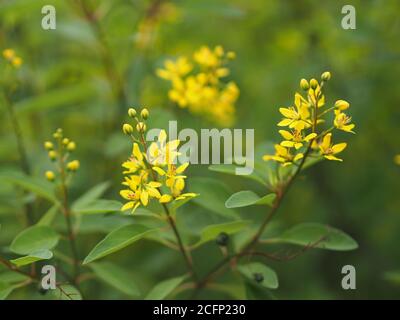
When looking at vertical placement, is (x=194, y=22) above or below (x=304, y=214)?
above

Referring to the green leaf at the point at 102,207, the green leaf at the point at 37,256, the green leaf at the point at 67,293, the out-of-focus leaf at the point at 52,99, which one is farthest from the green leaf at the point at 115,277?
the out-of-focus leaf at the point at 52,99

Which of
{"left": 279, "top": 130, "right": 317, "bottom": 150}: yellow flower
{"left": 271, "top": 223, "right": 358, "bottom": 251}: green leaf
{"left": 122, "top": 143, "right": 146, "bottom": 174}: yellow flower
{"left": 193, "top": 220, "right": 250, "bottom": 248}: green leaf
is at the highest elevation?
{"left": 279, "top": 130, "right": 317, "bottom": 150}: yellow flower

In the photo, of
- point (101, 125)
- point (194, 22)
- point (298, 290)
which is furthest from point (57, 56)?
point (298, 290)

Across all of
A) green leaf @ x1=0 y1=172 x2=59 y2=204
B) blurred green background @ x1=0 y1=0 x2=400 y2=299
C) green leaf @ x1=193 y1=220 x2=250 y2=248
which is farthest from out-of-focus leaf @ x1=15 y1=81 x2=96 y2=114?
green leaf @ x1=193 y1=220 x2=250 y2=248

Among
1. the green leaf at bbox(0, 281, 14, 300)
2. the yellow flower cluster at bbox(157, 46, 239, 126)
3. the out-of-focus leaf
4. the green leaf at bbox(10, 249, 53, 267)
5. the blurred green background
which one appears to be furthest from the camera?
the blurred green background

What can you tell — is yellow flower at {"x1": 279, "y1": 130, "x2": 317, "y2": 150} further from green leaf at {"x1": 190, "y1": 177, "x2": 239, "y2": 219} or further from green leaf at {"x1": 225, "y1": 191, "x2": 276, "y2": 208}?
green leaf at {"x1": 190, "y1": 177, "x2": 239, "y2": 219}

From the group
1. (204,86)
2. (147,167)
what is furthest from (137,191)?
(204,86)

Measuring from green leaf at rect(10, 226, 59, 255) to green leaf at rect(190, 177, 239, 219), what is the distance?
1.78 feet

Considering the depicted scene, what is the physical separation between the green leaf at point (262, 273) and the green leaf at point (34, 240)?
0.69m

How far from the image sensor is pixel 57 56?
12.7 feet

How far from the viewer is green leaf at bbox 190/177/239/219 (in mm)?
2090

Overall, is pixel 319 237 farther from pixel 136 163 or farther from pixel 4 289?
pixel 4 289

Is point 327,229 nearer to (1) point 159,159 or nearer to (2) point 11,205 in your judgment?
(1) point 159,159

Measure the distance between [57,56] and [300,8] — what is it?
65.8 inches
